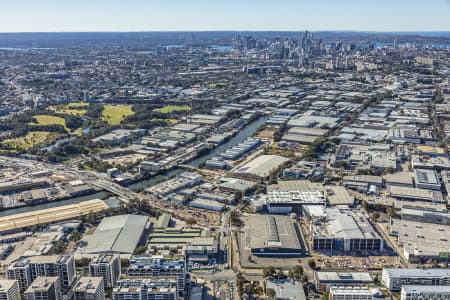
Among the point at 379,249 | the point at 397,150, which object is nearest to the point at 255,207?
the point at 379,249

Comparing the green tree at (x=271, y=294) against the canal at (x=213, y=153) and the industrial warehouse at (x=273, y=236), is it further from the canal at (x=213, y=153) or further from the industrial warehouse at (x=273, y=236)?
the canal at (x=213, y=153)

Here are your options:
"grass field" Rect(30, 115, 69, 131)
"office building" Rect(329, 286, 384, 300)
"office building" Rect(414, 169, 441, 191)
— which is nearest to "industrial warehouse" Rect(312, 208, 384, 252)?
"office building" Rect(329, 286, 384, 300)

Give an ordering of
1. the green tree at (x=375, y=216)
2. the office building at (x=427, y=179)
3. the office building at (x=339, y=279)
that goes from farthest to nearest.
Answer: the office building at (x=427, y=179)
the green tree at (x=375, y=216)
the office building at (x=339, y=279)

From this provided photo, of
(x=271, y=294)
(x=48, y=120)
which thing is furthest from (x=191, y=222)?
(x=48, y=120)

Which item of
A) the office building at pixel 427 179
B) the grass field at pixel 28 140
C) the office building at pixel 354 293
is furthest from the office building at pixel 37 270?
the grass field at pixel 28 140

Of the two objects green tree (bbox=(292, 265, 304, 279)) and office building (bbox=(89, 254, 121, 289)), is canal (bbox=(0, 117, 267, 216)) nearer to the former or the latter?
office building (bbox=(89, 254, 121, 289))

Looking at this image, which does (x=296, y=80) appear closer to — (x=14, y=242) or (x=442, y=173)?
(x=442, y=173)
